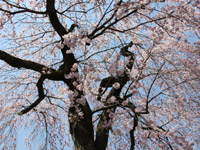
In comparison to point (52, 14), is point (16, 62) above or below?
below

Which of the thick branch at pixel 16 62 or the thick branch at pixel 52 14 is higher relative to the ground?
the thick branch at pixel 52 14

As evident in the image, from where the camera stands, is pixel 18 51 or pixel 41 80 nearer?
pixel 41 80

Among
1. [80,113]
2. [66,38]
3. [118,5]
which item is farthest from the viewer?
[80,113]

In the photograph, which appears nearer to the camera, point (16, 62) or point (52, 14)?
point (16, 62)

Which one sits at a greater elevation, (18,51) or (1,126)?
(18,51)

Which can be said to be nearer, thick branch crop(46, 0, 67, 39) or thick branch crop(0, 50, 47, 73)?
thick branch crop(0, 50, 47, 73)

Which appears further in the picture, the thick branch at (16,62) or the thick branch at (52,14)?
the thick branch at (52,14)

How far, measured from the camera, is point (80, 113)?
3115 mm

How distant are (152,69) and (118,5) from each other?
1.61 metres

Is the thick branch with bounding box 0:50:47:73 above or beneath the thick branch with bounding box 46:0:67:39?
beneath

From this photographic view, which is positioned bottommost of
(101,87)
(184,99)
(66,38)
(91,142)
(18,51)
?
(91,142)

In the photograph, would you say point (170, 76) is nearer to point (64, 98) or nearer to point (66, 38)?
point (66, 38)

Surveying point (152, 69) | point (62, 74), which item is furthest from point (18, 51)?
point (152, 69)

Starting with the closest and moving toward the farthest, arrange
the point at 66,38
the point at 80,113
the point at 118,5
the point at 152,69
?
the point at 66,38 < the point at 118,5 < the point at 80,113 < the point at 152,69
